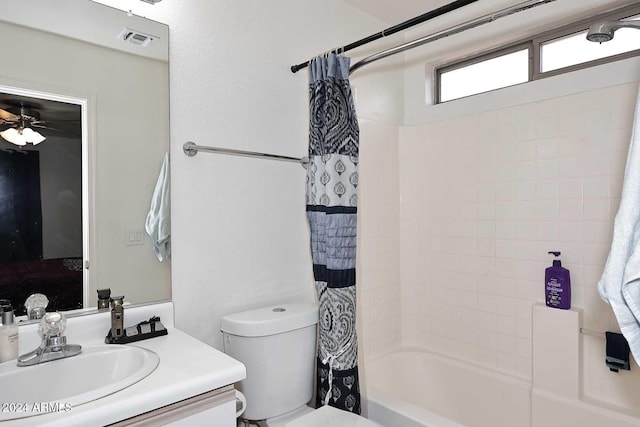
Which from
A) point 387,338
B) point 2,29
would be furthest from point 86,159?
point 387,338

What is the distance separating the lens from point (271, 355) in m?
1.54

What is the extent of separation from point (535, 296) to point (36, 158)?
2226mm

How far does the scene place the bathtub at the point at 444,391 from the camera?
5.84ft

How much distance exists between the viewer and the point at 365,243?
2344mm

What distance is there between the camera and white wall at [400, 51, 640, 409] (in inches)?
71.2

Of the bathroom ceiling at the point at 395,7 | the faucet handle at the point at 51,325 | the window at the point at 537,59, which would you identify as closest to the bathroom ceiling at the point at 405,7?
the bathroom ceiling at the point at 395,7

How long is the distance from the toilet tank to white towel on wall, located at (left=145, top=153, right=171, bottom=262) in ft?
1.24

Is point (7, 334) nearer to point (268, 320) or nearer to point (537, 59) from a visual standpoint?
point (268, 320)

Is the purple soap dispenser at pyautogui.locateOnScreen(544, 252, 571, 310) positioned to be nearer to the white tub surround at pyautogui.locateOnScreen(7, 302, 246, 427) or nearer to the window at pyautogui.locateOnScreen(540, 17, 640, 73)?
the window at pyautogui.locateOnScreen(540, 17, 640, 73)

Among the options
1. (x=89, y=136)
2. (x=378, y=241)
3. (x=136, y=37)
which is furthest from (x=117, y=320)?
(x=378, y=241)

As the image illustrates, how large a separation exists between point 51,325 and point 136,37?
1028 millimetres

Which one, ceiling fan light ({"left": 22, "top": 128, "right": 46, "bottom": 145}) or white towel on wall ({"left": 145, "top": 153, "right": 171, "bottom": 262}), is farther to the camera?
white towel on wall ({"left": 145, "top": 153, "right": 171, "bottom": 262})

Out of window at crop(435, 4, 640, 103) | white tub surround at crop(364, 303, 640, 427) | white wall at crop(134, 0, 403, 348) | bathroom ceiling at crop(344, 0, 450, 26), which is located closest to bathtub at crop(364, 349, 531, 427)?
white tub surround at crop(364, 303, 640, 427)

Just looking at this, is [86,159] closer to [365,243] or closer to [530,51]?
[365,243]
